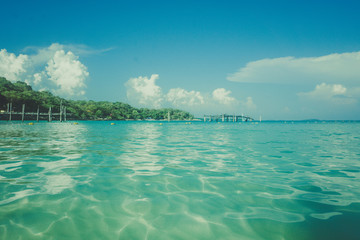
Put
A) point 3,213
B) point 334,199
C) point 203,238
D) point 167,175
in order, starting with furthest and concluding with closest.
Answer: point 167,175
point 334,199
point 3,213
point 203,238

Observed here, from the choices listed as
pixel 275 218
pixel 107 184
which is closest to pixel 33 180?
pixel 107 184

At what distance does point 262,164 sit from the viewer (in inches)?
434

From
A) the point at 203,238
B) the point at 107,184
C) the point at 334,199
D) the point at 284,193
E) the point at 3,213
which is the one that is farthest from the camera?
the point at 107,184

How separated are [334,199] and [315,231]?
250 centimetres

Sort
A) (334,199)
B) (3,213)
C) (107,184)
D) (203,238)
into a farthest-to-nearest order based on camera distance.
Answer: (107,184) < (334,199) < (3,213) < (203,238)

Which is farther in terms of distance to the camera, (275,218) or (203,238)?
(275,218)

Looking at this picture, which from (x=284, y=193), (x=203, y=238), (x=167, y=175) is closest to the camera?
(x=203, y=238)

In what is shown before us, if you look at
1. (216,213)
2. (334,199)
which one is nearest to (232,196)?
(216,213)

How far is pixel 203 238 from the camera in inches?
163

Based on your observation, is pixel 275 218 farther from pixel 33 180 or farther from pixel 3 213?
pixel 33 180

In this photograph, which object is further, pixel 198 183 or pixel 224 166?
pixel 224 166

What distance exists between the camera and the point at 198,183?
7.58 metres

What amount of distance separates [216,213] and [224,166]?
5466mm

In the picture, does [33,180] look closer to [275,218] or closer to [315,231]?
[275,218]
